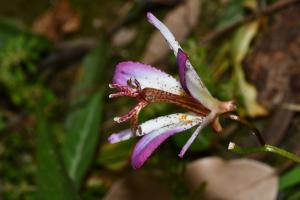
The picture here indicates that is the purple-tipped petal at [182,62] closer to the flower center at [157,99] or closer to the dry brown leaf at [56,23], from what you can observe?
the flower center at [157,99]

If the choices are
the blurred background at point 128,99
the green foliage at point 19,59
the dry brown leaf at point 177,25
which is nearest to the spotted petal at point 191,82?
the blurred background at point 128,99

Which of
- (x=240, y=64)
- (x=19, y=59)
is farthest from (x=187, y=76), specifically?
(x=19, y=59)

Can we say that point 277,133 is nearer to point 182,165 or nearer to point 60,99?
point 182,165

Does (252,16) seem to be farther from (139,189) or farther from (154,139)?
(154,139)

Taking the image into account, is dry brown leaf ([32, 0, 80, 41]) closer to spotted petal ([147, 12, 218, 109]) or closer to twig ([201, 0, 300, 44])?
twig ([201, 0, 300, 44])

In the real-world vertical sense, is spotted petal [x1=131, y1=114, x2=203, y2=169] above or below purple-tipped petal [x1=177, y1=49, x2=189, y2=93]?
below

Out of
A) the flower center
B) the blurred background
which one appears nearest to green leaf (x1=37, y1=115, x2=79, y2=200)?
the blurred background

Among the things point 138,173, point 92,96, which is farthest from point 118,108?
point 138,173
